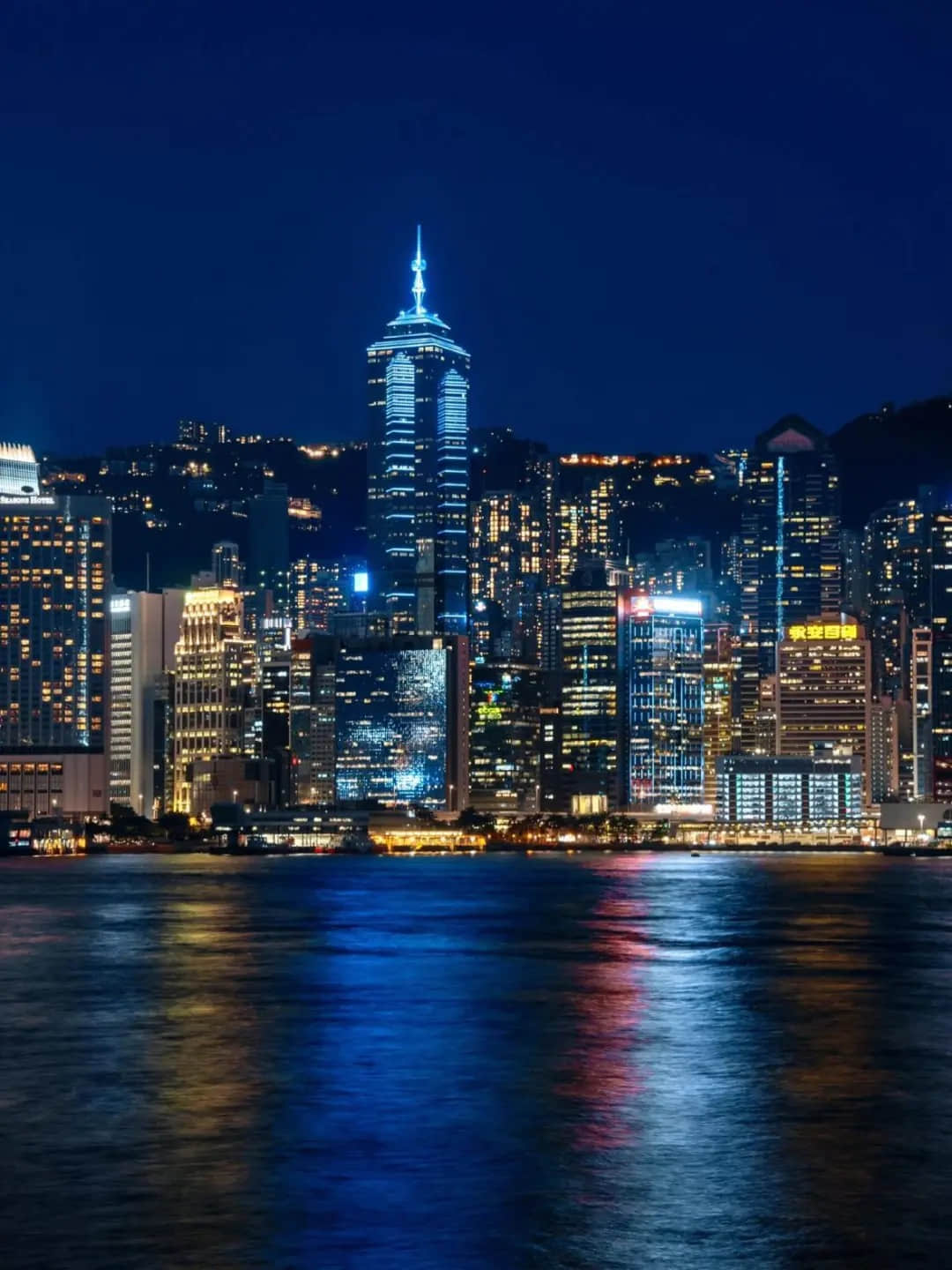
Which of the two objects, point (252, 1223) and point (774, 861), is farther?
point (774, 861)

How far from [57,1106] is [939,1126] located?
592 inches

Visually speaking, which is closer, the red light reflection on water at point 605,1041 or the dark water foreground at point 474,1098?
the dark water foreground at point 474,1098

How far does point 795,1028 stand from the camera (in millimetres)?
50188

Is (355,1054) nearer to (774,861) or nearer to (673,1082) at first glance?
(673,1082)

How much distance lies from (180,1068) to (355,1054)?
3.88 metres

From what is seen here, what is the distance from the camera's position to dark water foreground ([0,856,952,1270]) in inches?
1118

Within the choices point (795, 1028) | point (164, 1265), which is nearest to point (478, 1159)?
point (164, 1265)

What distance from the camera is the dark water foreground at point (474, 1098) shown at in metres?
28.4

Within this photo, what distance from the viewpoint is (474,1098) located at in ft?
129

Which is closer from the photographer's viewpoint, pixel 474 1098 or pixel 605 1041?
pixel 474 1098

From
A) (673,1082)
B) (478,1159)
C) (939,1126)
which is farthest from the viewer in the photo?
(673,1082)

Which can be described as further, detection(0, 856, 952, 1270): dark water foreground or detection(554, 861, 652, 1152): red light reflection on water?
detection(554, 861, 652, 1152): red light reflection on water

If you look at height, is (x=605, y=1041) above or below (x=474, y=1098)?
above

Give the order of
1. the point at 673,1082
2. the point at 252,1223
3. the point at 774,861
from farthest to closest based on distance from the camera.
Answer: the point at 774,861 < the point at 673,1082 < the point at 252,1223
